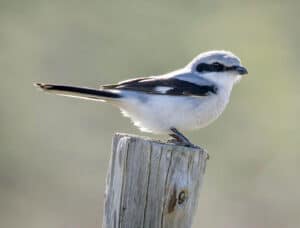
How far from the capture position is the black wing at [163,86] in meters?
6.34

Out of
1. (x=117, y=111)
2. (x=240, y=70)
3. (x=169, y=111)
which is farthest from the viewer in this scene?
(x=117, y=111)

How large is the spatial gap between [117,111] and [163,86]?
701 cm

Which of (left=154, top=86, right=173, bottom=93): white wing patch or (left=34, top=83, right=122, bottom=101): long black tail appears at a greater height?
(left=154, top=86, right=173, bottom=93): white wing patch

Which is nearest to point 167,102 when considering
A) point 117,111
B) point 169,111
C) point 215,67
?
point 169,111

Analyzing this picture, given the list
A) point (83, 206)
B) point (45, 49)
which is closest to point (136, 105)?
point (83, 206)

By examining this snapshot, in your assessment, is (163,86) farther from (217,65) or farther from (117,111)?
(117,111)

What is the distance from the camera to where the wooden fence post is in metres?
4.72

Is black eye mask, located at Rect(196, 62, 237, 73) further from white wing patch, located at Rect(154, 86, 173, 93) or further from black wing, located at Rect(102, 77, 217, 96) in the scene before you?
white wing patch, located at Rect(154, 86, 173, 93)

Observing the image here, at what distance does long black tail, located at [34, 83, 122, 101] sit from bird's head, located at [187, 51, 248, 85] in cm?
77

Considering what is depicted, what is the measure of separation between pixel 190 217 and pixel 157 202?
225mm

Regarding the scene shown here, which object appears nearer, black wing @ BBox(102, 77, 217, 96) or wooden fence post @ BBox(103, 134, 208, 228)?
wooden fence post @ BBox(103, 134, 208, 228)

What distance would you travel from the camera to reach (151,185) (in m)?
4.71

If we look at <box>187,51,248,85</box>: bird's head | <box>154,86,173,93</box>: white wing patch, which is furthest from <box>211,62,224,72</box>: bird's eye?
<box>154,86,173,93</box>: white wing patch

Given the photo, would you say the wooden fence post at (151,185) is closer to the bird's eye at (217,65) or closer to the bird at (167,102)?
the bird at (167,102)
